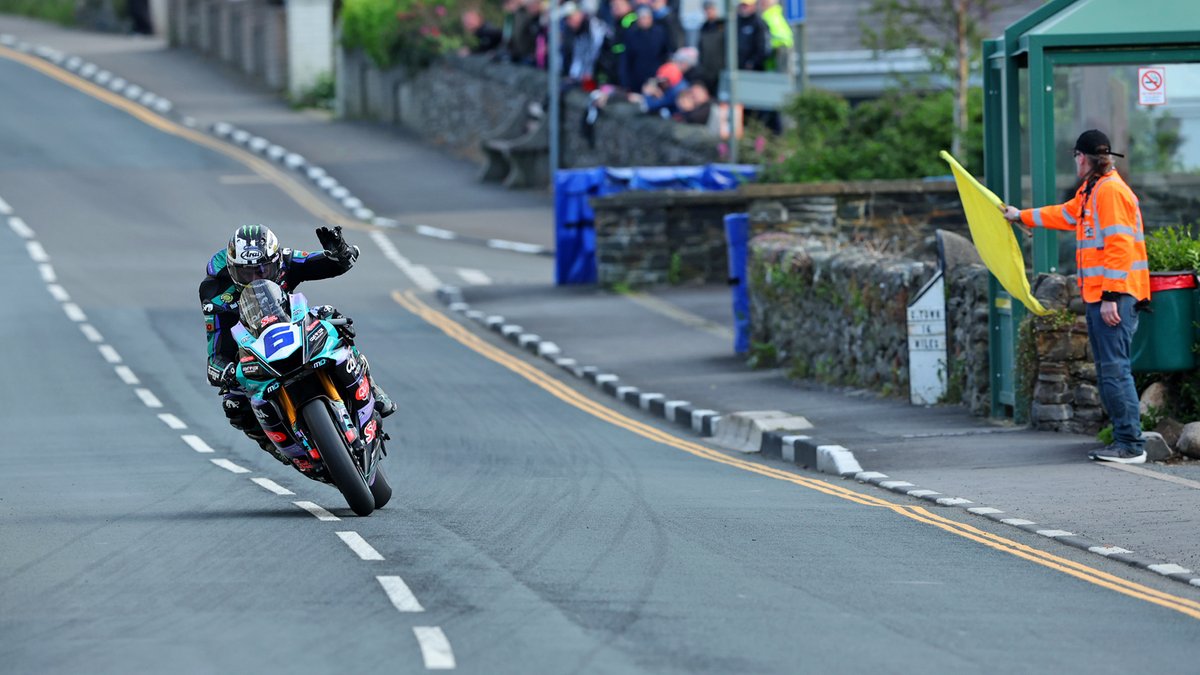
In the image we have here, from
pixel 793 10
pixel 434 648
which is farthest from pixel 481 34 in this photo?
pixel 434 648

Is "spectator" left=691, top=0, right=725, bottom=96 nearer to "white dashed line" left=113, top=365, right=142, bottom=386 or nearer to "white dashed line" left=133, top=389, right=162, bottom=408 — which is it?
"white dashed line" left=113, top=365, right=142, bottom=386

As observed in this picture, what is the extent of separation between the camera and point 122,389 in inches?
864

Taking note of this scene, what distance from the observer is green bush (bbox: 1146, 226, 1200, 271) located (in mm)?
15227

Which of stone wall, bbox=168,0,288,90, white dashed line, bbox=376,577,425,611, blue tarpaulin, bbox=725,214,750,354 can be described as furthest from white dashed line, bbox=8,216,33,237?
white dashed line, bbox=376,577,425,611

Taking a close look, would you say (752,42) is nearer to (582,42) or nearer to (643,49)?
(643,49)

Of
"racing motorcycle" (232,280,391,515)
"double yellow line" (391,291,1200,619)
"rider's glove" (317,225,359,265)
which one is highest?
"rider's glove" (317,225,359,265)

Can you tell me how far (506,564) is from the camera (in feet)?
34.2

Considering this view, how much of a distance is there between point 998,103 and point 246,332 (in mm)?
7205

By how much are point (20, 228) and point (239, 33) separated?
21.9 metres

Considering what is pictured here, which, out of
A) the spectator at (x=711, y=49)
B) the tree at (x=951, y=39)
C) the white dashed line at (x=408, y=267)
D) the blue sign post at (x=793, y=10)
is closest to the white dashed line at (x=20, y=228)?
the white dashed line at (x=408, y=267)

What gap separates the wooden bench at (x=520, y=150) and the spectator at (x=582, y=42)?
129 cm

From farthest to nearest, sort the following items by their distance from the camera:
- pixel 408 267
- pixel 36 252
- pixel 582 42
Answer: pixel 582 42 → pixel 36 252 → pixel 408 267

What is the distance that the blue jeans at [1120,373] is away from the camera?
14.4m

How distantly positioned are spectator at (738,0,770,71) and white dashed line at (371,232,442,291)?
19.3 ft
